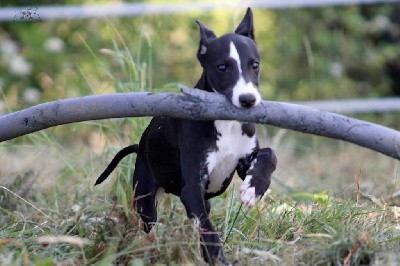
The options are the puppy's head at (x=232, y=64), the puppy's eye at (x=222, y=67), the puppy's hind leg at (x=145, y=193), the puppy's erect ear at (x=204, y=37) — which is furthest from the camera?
the puppy's hind leg at (x=145, y=193)

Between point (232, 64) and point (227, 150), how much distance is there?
0.34 metres

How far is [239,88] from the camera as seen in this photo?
3578 millimetres

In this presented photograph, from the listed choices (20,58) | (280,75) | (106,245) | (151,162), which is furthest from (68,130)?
(106,245)

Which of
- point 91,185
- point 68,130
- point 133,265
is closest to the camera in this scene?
point 133,265

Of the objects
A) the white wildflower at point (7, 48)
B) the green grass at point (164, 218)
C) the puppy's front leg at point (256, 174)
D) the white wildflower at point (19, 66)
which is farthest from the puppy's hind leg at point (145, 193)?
the white wildflower at point (7, 48)

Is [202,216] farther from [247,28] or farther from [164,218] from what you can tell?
[247,28]

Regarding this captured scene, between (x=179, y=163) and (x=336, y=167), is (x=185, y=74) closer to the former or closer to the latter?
(x=336, y=167)

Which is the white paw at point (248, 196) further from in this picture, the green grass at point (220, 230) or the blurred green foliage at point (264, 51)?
the blurred green foliage at point (264, 51)

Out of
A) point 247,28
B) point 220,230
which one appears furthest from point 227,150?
point 247,28

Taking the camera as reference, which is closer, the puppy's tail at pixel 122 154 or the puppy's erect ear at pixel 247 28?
the puppy's erect ear at pixel 247 28

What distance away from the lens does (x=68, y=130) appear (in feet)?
24.8

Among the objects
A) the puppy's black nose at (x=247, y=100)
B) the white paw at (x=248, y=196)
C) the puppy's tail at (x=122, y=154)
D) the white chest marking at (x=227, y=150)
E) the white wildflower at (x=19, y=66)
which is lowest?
the white wildflower at (x=19, y=66)

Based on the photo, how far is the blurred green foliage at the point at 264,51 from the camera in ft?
27.1

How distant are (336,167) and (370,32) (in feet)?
10.3
